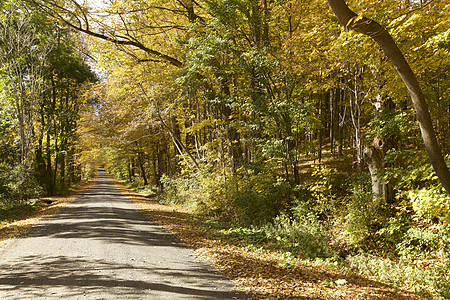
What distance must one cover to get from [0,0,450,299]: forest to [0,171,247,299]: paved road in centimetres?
299

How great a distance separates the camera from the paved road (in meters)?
4.61

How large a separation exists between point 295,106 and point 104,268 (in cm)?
744

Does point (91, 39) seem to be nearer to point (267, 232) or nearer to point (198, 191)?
point (198, 191)

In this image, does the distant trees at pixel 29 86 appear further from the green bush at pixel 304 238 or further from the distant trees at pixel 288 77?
the green bush at pixel 304 238

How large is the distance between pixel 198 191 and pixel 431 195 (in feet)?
30.1

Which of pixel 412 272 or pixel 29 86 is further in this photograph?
pixel 29 86

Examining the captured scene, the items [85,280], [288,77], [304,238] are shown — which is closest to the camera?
[85,280]

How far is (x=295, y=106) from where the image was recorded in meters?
9.56

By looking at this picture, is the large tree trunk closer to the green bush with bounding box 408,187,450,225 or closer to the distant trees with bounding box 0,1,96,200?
the green bush with bounding box 408,187,450,225

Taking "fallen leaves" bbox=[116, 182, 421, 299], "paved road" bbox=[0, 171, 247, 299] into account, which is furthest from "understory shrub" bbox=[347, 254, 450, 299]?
"paved road" bbox=[0, 171, 247, 299]

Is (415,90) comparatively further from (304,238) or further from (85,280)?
(85,280)

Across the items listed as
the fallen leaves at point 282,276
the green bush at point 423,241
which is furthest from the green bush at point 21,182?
the green bush at point 423,241

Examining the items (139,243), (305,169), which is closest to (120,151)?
(305,169)

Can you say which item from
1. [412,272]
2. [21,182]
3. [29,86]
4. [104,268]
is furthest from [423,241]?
[29,86]
